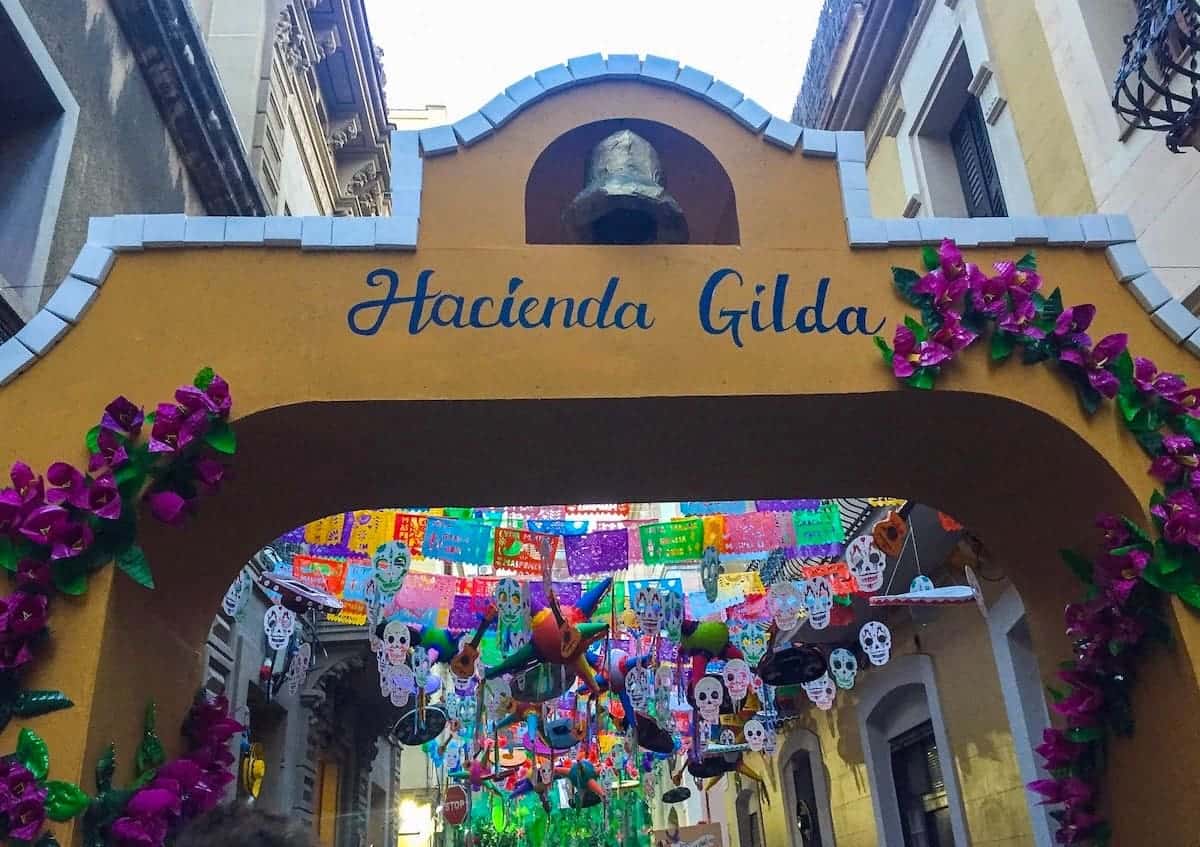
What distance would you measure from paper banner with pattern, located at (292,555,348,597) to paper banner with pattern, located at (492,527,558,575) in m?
1.69

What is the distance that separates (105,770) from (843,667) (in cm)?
856

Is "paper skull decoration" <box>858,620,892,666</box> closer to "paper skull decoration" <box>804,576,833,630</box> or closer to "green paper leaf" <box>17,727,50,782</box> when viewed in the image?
"paper skull decoration" <box>804,576,833,630</box>

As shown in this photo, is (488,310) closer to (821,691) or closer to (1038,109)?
(1038,109)

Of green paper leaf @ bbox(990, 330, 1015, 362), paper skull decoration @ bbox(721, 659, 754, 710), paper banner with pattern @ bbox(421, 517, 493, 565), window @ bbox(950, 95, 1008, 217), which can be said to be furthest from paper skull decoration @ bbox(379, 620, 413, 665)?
window @ bbox(950, 95, 1008, 217)

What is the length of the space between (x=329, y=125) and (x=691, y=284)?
12874mm

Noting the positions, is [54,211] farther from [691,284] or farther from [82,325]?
[691,284]

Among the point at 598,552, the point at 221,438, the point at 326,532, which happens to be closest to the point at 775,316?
the point at 221,438

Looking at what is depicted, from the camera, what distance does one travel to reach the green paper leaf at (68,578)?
4.50 m

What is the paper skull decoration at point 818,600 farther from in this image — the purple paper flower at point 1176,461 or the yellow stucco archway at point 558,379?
the purple paper flower at point 1176,461

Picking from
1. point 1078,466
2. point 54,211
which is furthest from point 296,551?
point 1078,466

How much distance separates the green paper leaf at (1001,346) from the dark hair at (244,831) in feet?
13.8

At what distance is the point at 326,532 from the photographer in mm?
10023

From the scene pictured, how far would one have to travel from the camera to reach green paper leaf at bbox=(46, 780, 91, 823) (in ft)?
13.6

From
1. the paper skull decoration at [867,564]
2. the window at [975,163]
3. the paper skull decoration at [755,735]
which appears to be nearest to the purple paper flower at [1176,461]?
the paper skull decoration at [867,564]
